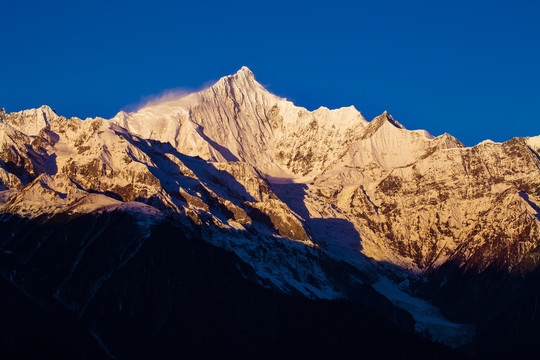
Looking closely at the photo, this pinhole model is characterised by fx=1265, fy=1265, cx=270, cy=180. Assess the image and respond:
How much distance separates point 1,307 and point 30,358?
1655 cm

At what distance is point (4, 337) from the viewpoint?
185 m

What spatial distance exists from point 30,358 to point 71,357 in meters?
8.41

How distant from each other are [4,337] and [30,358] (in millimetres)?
4894

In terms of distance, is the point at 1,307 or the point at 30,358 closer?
the point at 30,358

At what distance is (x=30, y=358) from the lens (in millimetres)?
185250

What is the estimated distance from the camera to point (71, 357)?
192000mm

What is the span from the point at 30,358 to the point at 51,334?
13.8m

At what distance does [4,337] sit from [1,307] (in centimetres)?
1435

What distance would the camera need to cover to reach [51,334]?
198875 mm

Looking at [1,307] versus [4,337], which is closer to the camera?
[4,337]

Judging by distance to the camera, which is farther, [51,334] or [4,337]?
[51,334]

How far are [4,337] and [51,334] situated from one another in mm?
14410

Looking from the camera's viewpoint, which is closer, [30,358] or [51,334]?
[30,358]
